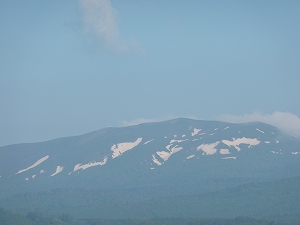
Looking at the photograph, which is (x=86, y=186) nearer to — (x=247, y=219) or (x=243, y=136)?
(x=243, y=136)

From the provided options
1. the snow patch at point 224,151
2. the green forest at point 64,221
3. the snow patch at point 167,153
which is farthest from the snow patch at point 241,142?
the green forest at point 64,221

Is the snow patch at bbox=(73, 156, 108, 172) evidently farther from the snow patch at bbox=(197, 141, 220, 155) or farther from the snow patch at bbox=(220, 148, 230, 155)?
the snow patch at bbox=(220, 148, 230, 155)

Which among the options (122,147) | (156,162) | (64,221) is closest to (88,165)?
(122,147)

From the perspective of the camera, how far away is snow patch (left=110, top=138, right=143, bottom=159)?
10631 centimetres

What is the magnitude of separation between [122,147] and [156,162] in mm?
10681

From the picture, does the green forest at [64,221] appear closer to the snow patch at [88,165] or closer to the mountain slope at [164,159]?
the mountain slope at [164,159]

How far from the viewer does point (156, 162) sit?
325 ft

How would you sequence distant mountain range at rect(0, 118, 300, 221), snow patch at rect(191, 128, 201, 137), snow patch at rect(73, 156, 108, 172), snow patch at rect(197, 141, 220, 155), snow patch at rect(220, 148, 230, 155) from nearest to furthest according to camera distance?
distant mountain range at rect(0, 118, 300, 221)
snow patch at rect(220, 148, 230, 155)
snow patch at rect(197, 141, 220, 155)
snow patch at rect(73, 156, 108, 172)
snow patch at rect(191, 128, 201, 137)

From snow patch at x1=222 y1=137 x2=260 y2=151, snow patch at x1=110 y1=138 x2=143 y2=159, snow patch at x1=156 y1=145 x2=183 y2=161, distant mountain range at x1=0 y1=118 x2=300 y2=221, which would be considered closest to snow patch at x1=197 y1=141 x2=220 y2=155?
distant mountain range at x1=0 y1=118 x2=300 y2=221

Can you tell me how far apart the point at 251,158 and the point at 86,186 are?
2347cm

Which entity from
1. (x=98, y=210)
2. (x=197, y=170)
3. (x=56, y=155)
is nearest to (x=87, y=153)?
(x=56, y=155)

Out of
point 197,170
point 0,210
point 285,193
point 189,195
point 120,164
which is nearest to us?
point 0,210

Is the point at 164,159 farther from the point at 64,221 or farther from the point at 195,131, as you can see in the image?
the point at 64,221

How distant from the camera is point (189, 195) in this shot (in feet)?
247
